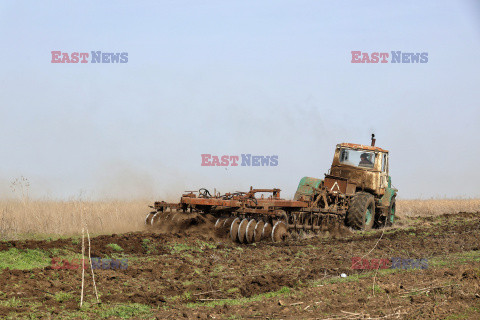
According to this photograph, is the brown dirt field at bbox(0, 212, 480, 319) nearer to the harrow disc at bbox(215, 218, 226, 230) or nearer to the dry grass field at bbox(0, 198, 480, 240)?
the harrow disc at bbox(215, 218, 226, 230)

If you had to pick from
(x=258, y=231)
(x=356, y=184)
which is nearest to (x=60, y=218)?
(x=258, y=231)

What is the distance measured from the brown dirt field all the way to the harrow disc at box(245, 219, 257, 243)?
642 mm

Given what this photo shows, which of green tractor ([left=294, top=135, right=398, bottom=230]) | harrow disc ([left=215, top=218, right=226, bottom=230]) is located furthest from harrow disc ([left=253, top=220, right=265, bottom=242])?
green tractor ([left=294, top=135, right=398, bottom=230])

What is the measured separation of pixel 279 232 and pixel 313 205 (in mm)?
2368

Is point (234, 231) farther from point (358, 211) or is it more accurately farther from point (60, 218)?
point (358, 211)

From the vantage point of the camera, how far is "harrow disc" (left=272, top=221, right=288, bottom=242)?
42.4 ft

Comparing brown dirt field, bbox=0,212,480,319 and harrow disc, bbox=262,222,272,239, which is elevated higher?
harrow disc, bbox=262,222,272,239

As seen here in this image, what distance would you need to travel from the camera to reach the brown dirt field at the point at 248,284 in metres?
6.25

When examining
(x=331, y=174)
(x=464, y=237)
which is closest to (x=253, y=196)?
(x=331, y=174)

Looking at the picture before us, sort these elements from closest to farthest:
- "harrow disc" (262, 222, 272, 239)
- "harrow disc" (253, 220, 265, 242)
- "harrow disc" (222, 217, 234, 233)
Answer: "harrow disc" (253, 220, 265, 242) → "harrow disc" (262, 222, 272, 239) → "harrow disc" (222, 217, 234, 233)

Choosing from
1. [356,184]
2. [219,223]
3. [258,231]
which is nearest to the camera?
[258,231]

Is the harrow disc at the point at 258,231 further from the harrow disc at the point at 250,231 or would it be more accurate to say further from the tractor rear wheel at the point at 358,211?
the tractor rear wheel at the point at 358,211

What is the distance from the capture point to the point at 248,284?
7789 millimetres

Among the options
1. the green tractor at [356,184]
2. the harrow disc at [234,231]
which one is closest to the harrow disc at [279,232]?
the harrow disc at [234,231]
